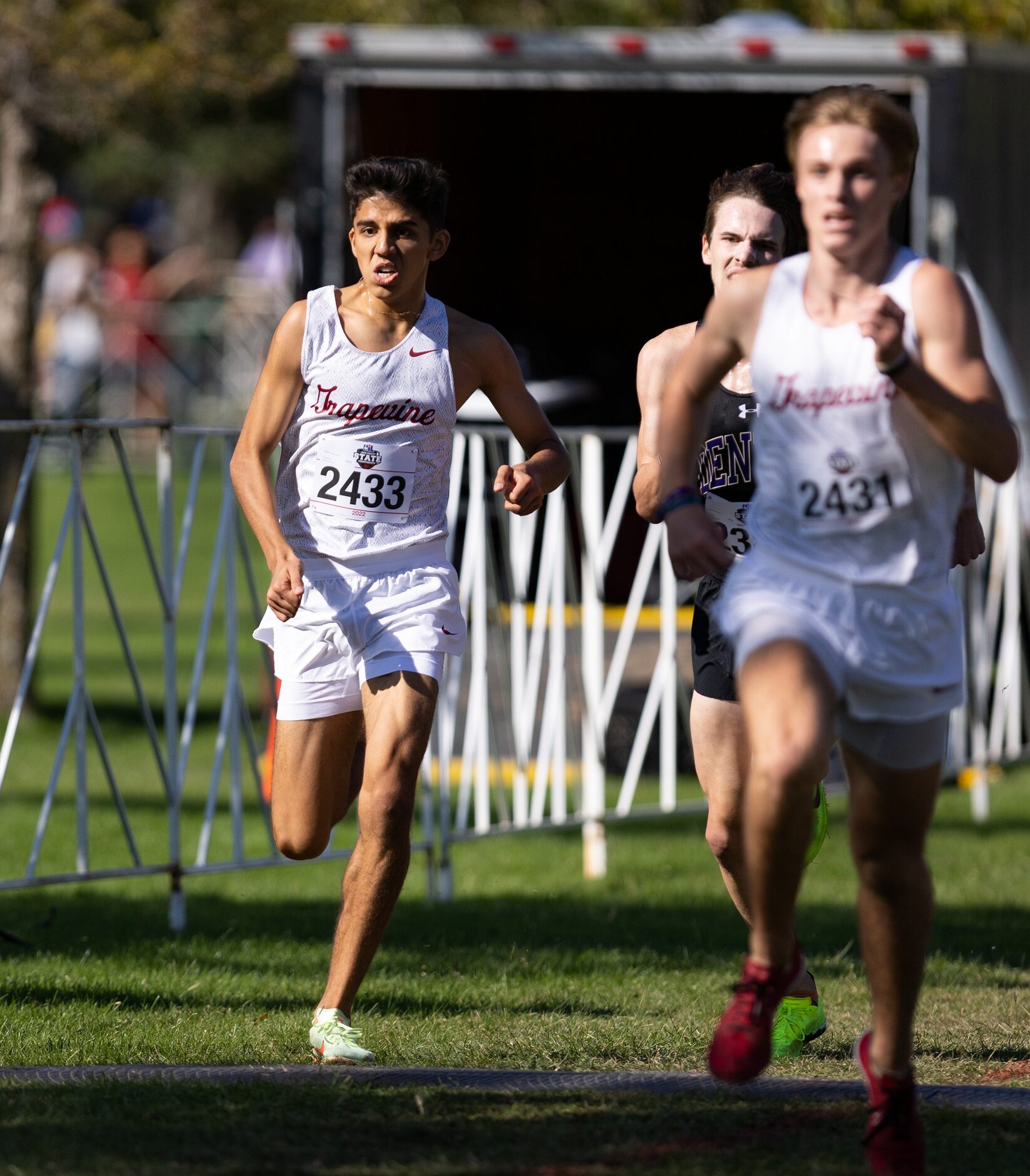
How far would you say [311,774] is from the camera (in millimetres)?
5145

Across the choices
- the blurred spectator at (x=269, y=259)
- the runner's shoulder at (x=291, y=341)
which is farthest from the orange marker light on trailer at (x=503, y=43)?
the blurred spectator at (x=269, y=259)

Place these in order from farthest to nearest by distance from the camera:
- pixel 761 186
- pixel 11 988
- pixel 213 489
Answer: pixel 213 489
pixel 11 988
pixel 761 186

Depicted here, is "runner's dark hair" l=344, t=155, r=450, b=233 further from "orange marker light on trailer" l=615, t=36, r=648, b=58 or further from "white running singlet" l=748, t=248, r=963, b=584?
"orange marker light on trailer" l=615, t=36, r=648, b=58

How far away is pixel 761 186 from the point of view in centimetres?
502

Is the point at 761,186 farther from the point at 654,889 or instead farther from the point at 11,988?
the point at 654,889

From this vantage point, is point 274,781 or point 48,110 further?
point 48,110

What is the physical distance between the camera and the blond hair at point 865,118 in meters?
3.65

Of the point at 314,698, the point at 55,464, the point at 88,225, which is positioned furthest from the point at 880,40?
the point at 88,225

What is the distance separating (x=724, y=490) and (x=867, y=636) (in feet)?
5.01

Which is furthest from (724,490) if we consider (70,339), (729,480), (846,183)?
(70,339)

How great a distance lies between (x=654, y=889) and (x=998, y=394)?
14.7ft

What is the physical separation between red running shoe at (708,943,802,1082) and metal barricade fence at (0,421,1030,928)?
3.36 meters

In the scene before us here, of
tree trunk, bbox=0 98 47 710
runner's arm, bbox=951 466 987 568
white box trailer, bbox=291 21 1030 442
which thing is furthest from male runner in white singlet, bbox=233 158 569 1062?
tree trunk, bbox=0 98 47 710

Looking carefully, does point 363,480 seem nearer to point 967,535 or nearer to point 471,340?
point 471,340
